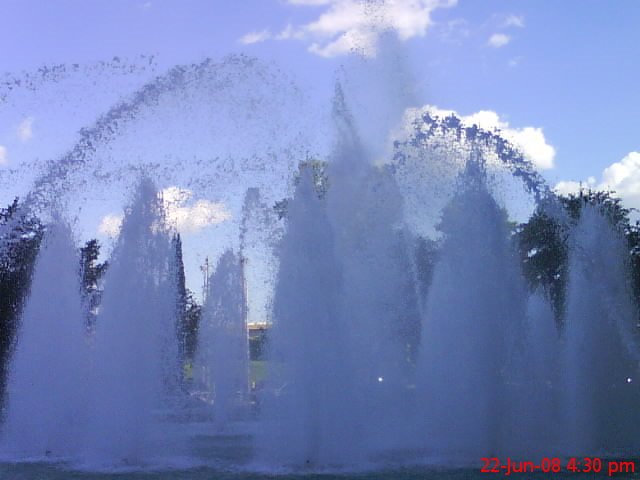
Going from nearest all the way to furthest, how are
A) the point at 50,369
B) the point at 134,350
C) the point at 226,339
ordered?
the point at 134,350 < the point at 50,369 < the point at 226,339

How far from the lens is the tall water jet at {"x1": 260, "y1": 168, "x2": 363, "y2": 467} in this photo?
1352 centimetres

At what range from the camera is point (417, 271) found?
27.2 metres

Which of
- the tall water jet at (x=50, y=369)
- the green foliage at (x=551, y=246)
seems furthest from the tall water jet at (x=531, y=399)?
the green foliage at (x=551, y=246)

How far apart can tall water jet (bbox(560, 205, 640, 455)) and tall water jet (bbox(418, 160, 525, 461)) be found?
72.3 inches

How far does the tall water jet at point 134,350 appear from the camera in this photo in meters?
14.5

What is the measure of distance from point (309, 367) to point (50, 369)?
6784mm

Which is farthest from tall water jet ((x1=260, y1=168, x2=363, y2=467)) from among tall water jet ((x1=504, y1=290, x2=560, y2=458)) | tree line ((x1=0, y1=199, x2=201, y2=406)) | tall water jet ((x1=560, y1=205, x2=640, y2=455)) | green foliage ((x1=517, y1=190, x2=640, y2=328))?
green foliage ((x1=517, y1=190, x2=640, y2=328))

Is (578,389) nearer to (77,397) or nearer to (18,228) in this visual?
(77,397)

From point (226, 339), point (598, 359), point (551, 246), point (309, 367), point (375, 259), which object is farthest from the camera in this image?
point (551, 246)
